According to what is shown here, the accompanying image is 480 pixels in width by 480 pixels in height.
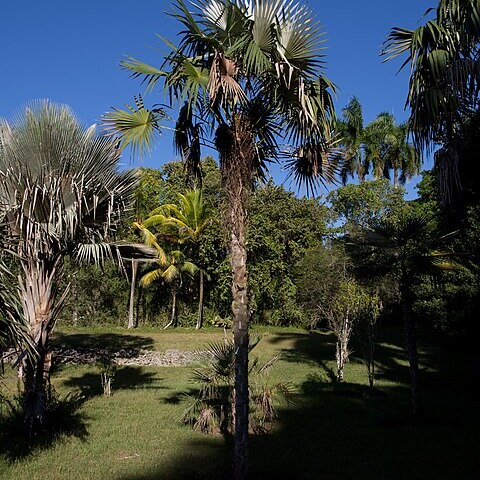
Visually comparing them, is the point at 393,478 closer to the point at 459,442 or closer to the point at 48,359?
the point at 459,442

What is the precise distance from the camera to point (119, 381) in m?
15.8

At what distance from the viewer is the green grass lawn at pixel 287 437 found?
7.22 m

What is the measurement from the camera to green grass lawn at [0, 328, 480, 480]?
722 centimetres

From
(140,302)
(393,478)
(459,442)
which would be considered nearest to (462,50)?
(393,478)

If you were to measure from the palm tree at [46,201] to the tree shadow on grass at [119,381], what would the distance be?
14.4ft

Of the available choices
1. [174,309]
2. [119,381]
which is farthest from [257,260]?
[119,381]

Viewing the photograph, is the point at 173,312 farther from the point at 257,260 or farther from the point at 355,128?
the point at 355,128

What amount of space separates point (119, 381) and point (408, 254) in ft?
30.4

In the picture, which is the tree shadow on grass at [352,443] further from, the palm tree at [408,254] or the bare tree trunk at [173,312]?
the bare tree trunk at [173,312]

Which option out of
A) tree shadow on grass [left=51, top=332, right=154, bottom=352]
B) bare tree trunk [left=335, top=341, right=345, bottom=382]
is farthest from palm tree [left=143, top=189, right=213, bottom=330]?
bare tree trunk [left=335, top=341, right=345, bottom=382]

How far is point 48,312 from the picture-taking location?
30.9 ft

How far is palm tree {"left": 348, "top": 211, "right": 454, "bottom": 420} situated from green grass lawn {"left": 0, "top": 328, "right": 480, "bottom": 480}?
51.0 inches

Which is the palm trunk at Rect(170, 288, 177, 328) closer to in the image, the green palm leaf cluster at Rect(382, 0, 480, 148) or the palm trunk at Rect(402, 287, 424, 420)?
the palm trunk at Rect(402, 287, 424, 420)

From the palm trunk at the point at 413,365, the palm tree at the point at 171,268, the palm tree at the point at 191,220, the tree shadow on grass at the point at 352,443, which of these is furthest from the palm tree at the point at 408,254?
the palm tree at the point at 191,220
